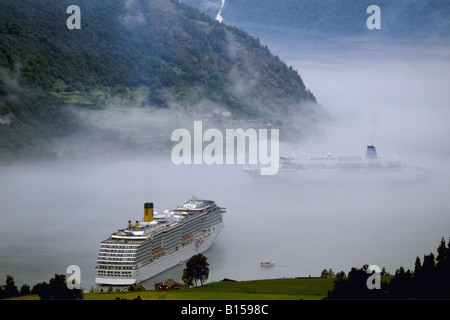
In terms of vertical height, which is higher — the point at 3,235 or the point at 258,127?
the point at 258,127

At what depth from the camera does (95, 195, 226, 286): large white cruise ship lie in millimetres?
25234

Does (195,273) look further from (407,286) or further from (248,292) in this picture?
(407,286)

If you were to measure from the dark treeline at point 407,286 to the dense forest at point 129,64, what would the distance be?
23.1 meters

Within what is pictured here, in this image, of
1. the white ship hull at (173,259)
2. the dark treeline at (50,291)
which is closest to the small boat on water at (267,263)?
the white ship hull at (173,259)

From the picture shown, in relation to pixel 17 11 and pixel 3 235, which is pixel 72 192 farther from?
pixel 17 11

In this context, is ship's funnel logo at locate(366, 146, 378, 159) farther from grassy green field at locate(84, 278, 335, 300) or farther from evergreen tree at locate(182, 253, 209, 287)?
evergreen tree at locate(182, 253, 209, 287)

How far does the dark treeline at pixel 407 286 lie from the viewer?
19672mm

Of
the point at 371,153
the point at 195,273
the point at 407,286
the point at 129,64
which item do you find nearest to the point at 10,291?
the point at 195,273

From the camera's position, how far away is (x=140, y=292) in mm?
22344

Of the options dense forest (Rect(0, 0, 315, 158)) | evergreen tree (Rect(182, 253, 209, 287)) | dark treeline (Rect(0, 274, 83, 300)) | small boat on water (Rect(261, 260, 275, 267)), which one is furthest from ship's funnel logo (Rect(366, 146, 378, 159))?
dark treeline (Rect(0, 274, 83, 300))

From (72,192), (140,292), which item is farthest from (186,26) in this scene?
(140,292)

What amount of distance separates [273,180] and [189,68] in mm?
11786

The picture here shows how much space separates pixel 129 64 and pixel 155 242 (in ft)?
74.0
